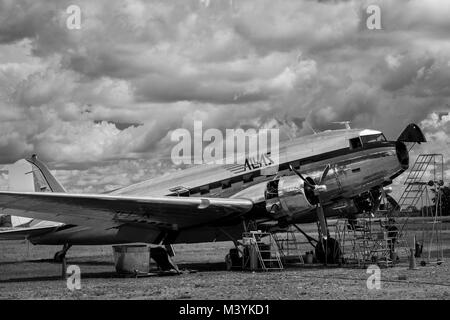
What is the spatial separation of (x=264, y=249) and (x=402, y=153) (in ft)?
16.4

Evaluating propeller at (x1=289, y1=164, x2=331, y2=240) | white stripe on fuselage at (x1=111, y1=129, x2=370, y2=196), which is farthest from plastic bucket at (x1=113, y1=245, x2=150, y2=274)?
propeller at (x1=289, y1=164, x2=331, y2=240)

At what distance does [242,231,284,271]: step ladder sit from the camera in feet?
57.8

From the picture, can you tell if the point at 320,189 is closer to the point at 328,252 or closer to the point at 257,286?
the point at 328,252

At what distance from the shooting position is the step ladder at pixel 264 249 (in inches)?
694

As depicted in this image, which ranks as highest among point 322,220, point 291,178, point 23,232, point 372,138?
point 372,138

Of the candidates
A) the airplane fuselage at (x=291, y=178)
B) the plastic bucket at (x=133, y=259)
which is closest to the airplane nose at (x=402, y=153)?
the airplane fuselage at (x=291, y=178)

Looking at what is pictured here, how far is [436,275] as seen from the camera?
15.4 metres

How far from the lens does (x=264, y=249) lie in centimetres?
1797

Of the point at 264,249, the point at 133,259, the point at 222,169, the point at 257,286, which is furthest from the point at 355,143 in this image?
the point at 133,259

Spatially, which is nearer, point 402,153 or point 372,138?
point 402,153

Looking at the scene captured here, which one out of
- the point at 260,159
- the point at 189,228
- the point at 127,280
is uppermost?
the point at 260,159
